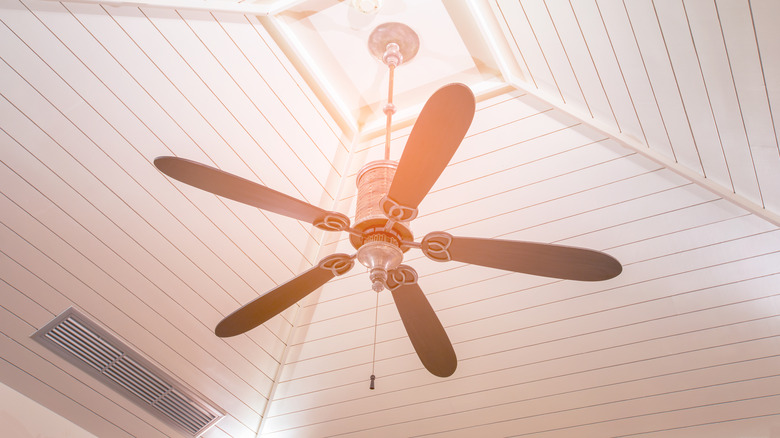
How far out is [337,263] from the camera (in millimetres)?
1805

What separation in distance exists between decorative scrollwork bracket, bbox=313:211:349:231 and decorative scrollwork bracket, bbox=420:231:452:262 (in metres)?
0.25

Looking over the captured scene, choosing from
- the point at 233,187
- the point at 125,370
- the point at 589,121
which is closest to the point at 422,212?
the point at 589,121

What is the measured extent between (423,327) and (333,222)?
1.50 feet

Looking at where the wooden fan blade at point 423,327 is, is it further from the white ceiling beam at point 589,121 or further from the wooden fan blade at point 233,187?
the white ceiling beam at point 589,121

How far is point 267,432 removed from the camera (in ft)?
11.2

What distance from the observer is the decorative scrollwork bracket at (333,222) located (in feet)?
5.70

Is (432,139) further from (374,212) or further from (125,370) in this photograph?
(125,370)

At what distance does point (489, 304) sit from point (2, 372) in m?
2.37

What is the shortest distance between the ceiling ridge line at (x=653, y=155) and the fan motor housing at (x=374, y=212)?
3.30 ft

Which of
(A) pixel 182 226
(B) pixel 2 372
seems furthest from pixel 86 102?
(B) pixel 2 372

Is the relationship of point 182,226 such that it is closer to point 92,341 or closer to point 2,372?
point 92,341

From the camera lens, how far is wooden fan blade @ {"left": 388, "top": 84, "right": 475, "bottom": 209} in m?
1.41

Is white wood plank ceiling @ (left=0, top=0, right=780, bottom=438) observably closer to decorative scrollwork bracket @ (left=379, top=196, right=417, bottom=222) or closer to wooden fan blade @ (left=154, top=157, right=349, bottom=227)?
wooden fan blade @ (left=154, top=157, right=349, bottom=227)

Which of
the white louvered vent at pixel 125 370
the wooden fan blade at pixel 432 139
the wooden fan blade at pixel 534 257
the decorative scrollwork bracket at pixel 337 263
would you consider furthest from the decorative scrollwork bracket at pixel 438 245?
the white louvered vent at pixel 125 370
